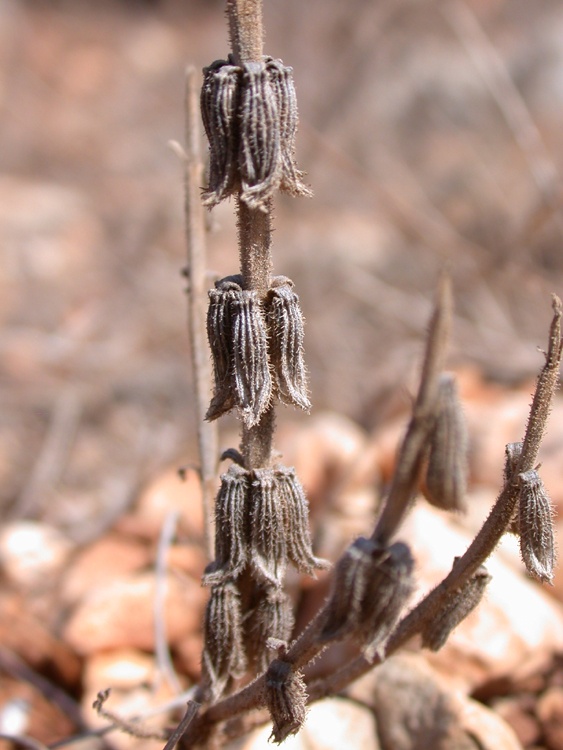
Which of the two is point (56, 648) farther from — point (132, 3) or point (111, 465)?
point (132, 3)

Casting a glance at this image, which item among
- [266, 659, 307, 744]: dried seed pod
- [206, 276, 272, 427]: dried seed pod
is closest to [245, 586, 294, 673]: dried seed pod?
[266, 659, 307, 744]: dried seed pod

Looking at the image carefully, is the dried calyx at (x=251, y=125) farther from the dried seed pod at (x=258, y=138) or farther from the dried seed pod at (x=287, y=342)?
the dried seed pod at (x=287, y=342)

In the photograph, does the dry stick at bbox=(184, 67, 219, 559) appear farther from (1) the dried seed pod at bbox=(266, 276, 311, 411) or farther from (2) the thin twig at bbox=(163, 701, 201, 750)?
(1) the dried seed pod at bbox=(266, 276, 311, 411)

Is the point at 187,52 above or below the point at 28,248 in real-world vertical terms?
above

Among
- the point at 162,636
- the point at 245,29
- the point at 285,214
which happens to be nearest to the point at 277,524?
the point at 245,29

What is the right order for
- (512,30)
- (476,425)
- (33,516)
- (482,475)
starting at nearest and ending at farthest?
(482,475) < (476,425) < (33,516) < (512,30)

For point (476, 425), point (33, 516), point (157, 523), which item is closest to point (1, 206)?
point (33, 516)

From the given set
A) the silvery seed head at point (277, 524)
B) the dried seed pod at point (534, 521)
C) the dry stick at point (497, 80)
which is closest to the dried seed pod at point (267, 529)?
the silvery seed head at point (277, 524)
